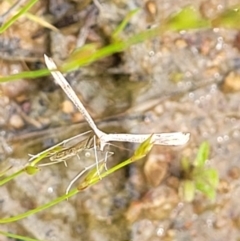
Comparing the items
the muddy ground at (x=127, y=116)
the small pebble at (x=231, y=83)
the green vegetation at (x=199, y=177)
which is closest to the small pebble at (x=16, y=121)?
the muddy ground at (x=127, y=116)

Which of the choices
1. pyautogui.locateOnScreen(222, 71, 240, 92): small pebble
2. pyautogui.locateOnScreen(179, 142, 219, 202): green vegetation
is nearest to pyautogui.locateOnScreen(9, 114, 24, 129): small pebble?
pyautogui.locateOnScreen(179, 142, 219, 202): green vegetation

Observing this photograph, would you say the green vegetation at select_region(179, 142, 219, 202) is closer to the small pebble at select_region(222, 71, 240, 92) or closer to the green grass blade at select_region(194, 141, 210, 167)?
the green grass blade at select_region(194, 141, 210, 167)


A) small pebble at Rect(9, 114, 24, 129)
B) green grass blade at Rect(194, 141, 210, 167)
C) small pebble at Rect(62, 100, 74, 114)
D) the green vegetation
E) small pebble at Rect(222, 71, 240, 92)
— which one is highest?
small pebble at Rect(9, 114, 24, 129)

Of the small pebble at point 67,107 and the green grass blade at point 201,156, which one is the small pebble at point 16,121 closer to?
the small pebble at point 67,107

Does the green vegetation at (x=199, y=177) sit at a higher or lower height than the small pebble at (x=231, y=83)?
lower

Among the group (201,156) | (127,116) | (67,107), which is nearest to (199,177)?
(201,156)

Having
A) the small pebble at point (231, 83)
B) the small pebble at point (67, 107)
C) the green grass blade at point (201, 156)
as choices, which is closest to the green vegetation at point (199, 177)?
the green grass blade at point (201, 156)

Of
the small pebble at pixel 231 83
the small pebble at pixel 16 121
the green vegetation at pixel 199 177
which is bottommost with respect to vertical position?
the green vegetation at pixel 199 177
